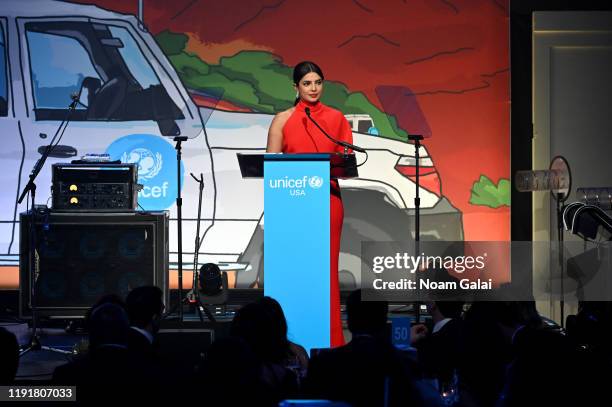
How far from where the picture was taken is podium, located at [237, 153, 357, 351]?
186 inches

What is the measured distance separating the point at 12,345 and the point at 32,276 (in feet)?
12.4

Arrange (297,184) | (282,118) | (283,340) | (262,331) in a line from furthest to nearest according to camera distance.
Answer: (282,118), (297,184), (283,340), (262,331)

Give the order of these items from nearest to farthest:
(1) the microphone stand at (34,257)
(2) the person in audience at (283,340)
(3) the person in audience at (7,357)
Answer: (3) the person in audience at (7,357)
(2) the person in audience at (283,340)
(1) the microphone stand at (34,257)

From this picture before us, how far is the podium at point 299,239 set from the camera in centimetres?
472

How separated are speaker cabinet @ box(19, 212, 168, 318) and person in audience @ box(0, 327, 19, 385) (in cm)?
376

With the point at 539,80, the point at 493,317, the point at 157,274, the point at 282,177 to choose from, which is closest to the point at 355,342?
the point at 493,317

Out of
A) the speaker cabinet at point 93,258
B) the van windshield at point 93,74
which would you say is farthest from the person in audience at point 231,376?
the van windshield at point 93,74

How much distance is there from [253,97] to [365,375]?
5703mm

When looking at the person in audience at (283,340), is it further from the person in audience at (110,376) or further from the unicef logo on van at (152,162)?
the unicef logo on van at (152,162)

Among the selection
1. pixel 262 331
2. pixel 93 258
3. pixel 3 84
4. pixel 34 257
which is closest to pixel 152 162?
pixel 3 84

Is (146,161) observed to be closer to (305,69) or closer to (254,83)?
(254,83)

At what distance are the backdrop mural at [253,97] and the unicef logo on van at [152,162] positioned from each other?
12 mm

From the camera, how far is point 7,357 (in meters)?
3.12

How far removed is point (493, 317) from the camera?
4082 mm
